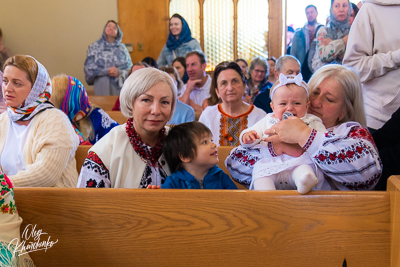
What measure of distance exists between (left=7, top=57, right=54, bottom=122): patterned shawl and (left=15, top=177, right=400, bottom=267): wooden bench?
0.85m

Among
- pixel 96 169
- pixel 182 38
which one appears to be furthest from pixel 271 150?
pixel 182 38

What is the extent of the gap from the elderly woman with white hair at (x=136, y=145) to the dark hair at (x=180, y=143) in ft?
0.19

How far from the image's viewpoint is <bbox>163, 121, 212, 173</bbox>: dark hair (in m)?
2.03

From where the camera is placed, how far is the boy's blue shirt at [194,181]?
2.00 m

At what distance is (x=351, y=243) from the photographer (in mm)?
1492

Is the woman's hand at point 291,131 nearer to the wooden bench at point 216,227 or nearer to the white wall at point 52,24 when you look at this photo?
the wooden bench at point 216,227

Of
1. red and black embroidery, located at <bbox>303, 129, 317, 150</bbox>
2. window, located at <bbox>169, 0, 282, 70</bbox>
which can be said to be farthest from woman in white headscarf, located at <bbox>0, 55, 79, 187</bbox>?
window, located at <bbox>169, 0, 282, 70</bbox>

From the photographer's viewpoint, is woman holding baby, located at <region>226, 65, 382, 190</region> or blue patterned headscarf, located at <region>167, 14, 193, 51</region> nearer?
woman holding baby, located at <region>226, 65, 382, 190</region>

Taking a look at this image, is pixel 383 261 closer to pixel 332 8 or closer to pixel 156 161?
pixel 156 161

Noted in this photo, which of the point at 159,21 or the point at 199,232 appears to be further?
the point at 159,21

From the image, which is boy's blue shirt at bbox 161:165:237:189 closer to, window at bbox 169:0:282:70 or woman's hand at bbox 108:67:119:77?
woman's hand at bbox 108:67:119:77

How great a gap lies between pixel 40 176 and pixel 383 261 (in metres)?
1.72

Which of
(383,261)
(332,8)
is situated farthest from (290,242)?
(332,8)

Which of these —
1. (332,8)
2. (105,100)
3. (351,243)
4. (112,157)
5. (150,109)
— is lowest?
(105,100)
